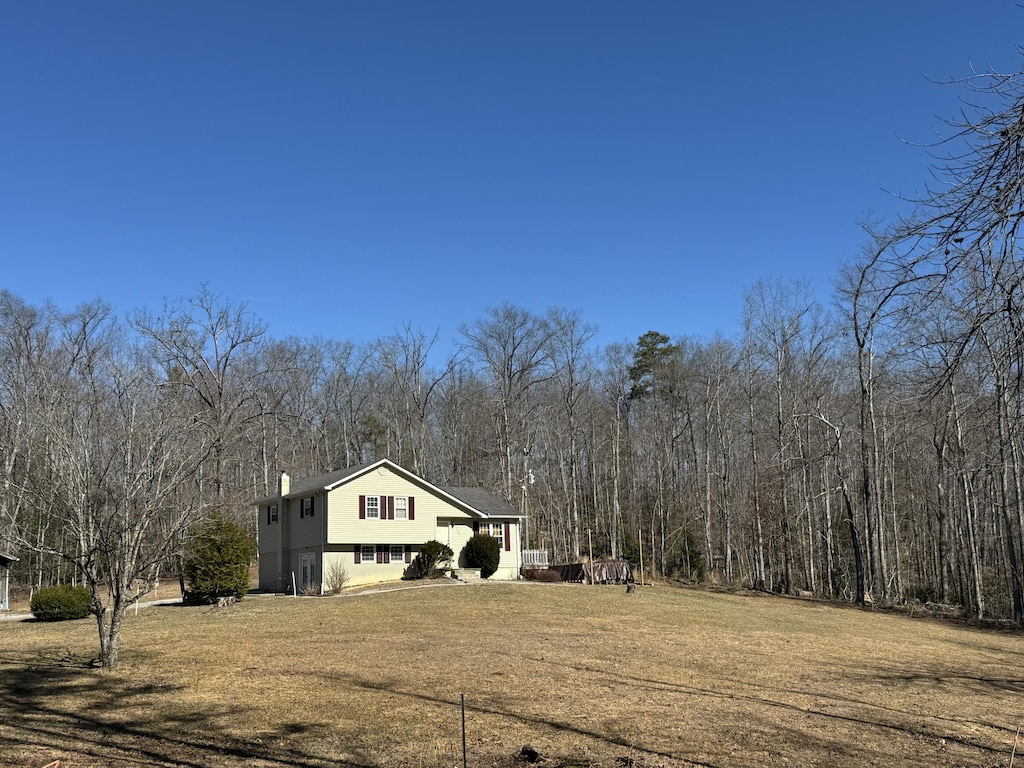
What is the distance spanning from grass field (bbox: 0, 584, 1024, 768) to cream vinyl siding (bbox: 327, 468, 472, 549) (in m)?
9.90

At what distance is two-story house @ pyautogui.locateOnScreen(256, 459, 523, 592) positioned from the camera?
32250 mm

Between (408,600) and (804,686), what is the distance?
16.1 m

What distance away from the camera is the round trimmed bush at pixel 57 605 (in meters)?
24.0

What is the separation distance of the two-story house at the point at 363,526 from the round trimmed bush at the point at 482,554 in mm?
683

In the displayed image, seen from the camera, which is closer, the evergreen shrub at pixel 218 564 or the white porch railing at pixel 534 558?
the evergreen shrub at pixel 218 564

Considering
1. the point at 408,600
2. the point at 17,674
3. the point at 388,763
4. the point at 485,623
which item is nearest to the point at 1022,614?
the point at 485,623

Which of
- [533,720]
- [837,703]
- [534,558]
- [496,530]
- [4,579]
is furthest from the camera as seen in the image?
[534,558]

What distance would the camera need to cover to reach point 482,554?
35250mm

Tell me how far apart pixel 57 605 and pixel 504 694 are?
741 inches

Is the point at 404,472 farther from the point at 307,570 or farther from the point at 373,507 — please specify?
the point at 307,570

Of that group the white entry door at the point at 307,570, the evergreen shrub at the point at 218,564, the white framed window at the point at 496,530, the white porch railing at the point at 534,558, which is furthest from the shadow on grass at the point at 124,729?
the white porch railing at the point at 534,558

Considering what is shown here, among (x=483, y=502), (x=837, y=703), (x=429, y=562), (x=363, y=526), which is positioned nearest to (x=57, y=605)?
(x=363, y=526)

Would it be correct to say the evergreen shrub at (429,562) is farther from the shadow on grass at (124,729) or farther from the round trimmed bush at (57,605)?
the shadow on grass at (124,729)

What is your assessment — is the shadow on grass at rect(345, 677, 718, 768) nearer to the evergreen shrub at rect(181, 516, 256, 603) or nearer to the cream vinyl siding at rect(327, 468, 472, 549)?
the evergreen shrub at rect(181, 516, 256, 603)
